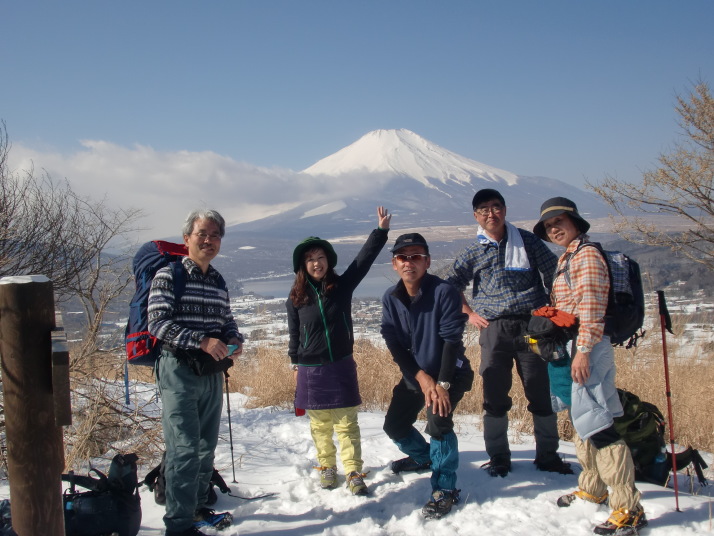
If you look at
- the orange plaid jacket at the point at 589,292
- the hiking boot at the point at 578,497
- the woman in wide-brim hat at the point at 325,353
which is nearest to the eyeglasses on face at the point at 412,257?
the woman in wide-brim hat at the point at 325,353

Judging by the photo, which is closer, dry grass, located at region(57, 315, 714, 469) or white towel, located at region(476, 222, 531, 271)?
white towel, located at region(476, 222, 531, 271)

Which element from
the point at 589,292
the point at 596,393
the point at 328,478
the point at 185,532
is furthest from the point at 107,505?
the point at 589,292

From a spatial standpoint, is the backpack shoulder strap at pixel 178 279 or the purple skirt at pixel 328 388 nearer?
the backpack shoulder strap at pixel 178 279

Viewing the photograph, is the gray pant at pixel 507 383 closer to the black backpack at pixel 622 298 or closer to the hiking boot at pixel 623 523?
the black backpack at pixel 622 298

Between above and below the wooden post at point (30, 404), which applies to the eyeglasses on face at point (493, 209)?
above

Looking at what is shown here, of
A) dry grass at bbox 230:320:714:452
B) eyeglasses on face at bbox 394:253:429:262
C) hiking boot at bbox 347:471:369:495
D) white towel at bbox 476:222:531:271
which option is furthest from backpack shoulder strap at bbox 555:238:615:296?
dry grass at bbox 230:320:714:452

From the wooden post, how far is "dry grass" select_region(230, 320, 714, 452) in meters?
3.72

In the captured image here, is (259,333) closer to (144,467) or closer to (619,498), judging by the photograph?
(144,467)

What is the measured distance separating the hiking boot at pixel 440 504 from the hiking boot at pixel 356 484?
442mm

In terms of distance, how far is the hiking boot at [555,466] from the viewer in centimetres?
359

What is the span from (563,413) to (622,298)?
2609 mm

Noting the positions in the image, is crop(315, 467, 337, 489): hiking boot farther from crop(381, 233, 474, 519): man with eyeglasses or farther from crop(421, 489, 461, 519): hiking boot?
crop(421, 489, 461, 519): hiking boot

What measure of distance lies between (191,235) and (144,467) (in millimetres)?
2253

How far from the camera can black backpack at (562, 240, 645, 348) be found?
2861 mm
